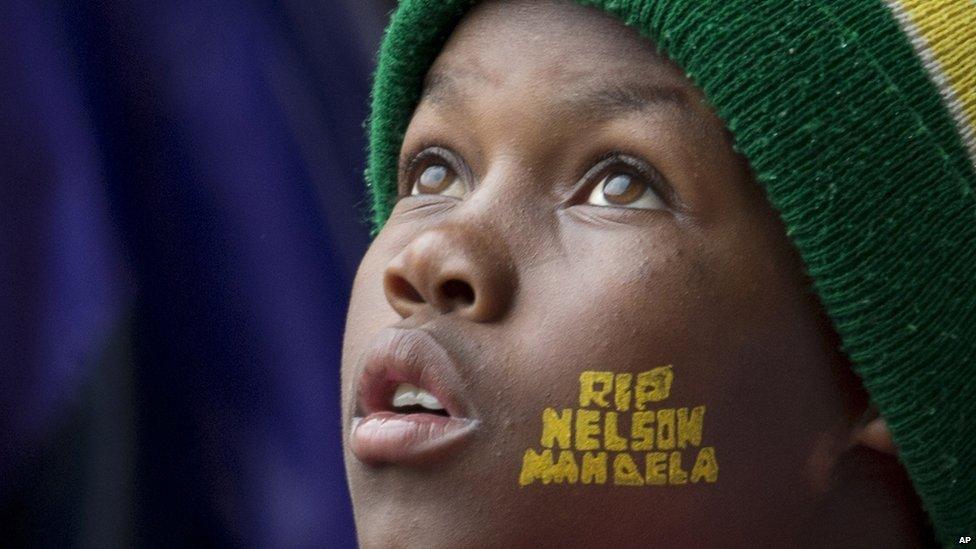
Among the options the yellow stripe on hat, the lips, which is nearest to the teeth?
the lips

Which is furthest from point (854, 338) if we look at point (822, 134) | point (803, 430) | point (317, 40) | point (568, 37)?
point (317, 40)

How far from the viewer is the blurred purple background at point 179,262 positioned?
2246mm

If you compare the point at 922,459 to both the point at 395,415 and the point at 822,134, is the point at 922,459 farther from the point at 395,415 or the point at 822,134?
the point at 395,415

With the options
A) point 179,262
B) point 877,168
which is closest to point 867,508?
point 877,168

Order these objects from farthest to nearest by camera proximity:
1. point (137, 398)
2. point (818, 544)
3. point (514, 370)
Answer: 1. point (137, 398)
2. point (818, 544)
3. point (514, 370)

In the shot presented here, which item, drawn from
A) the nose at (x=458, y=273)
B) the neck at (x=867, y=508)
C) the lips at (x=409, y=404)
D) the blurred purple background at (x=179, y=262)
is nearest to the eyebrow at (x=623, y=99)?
the nose at (x=458, y=273)

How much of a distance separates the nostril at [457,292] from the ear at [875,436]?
0.44 meters

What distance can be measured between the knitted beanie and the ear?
2 cm

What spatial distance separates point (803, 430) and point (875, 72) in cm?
39

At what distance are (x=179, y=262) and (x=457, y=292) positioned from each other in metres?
1.04

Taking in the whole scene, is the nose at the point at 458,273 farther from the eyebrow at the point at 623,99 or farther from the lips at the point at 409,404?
the eyebrow at the point at 623,99

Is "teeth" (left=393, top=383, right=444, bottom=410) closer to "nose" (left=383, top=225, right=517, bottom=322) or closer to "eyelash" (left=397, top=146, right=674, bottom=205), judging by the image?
"nose" (left=383, top=225, right=517, bottom=322)

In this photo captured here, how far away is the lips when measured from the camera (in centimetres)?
139

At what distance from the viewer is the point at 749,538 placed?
4.68ft
